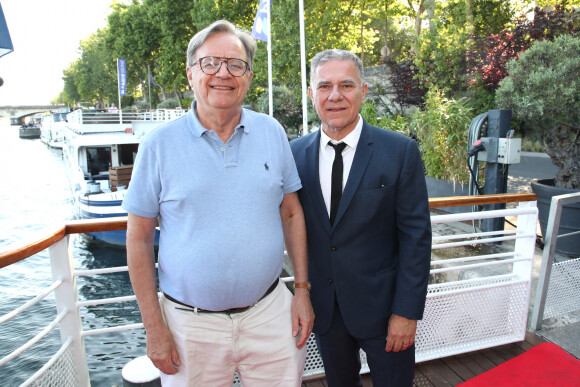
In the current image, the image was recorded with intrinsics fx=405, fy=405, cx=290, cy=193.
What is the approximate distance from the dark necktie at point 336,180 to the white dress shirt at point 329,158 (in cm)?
2

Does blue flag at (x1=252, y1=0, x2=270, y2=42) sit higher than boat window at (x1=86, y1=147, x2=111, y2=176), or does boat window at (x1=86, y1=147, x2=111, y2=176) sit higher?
blue flag at (x1=252, y1=0, x2=270, y2=42)

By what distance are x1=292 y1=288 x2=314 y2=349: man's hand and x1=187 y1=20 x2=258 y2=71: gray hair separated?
3.20 ft

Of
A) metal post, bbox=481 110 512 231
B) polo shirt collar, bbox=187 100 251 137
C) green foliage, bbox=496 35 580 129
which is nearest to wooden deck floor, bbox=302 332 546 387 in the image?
polo shirt collar, bbox=187 100 251 137

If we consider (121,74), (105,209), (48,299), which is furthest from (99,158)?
(121,74)

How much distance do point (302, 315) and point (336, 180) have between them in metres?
0.58

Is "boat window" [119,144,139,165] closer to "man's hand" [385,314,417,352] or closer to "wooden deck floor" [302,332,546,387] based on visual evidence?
"wooden deck floor" [302,332,546,387]

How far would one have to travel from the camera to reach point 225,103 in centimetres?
150

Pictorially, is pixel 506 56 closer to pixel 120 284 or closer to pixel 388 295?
pixel 388 295

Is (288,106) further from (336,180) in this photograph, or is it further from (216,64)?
(216,64)

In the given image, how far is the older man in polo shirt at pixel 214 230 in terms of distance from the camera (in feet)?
4.74

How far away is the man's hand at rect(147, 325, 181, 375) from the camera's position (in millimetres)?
1503

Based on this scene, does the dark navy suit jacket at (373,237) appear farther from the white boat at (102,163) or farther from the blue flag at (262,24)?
the white boat at (102,163)

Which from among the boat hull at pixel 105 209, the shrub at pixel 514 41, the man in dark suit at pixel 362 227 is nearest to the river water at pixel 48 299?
the boat hull at pixel 105 209

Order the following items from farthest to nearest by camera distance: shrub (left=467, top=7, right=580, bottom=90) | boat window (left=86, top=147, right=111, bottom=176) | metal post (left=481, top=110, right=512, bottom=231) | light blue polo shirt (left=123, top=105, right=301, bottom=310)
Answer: boat window (left=86, top=147, right=111, bottom=176)
shrub (left=467, top=7, right=580, bottom=90)
metal post (left=481, top=110, right=512, bottom=231)
light blue polo shirt (left=123, top=105, right=301, bottom=310)
